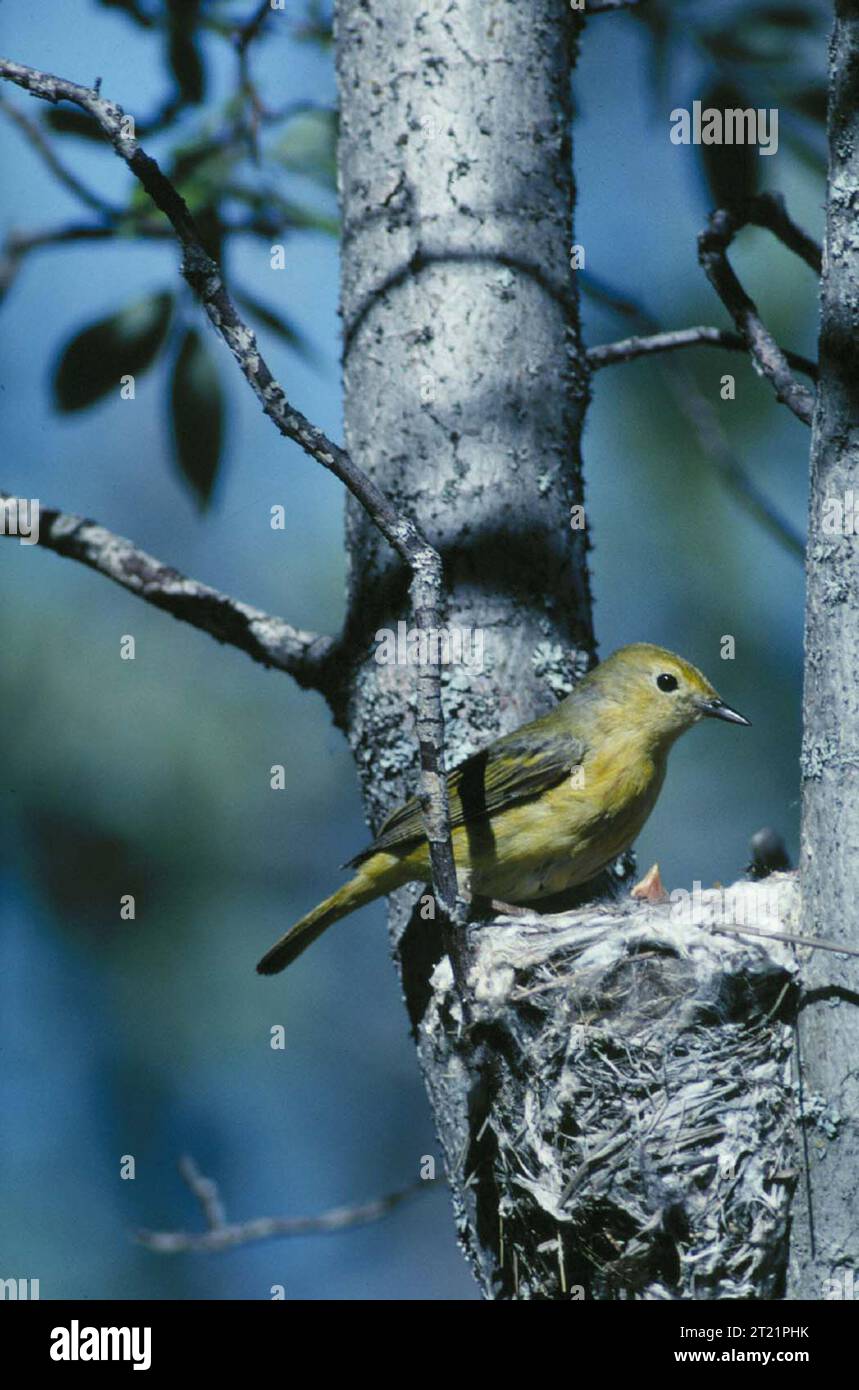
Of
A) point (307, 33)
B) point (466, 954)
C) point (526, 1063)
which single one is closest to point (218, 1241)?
point (526, 1063)

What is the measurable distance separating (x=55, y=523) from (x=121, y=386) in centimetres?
67

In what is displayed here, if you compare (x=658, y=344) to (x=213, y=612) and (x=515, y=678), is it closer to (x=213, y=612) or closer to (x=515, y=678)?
(x=515, y=678)

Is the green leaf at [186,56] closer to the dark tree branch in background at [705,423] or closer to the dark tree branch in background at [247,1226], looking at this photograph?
the dark tree branch in background at [705,423]

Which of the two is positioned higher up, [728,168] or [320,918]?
[728,168]

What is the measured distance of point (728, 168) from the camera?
12.7 ft

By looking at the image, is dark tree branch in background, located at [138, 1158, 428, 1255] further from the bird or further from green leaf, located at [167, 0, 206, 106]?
green leaf, located at [167, 0, 206, 106]

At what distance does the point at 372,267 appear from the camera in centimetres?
406

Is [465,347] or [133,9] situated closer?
[133,9]

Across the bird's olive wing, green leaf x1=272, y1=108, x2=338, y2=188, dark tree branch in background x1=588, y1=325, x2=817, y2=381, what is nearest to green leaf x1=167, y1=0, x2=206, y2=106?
green leaf x1=272, y1=108, x2=338, y2=188

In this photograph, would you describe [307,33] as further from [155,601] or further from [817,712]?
[817,712]

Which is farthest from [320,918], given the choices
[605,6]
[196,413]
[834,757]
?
[605,6]

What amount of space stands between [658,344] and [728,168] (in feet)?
2.07

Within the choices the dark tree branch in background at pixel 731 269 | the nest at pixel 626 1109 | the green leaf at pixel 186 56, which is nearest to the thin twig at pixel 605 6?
the dark tree branch in background at pixel 731 269

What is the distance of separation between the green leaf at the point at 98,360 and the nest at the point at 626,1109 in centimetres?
170
